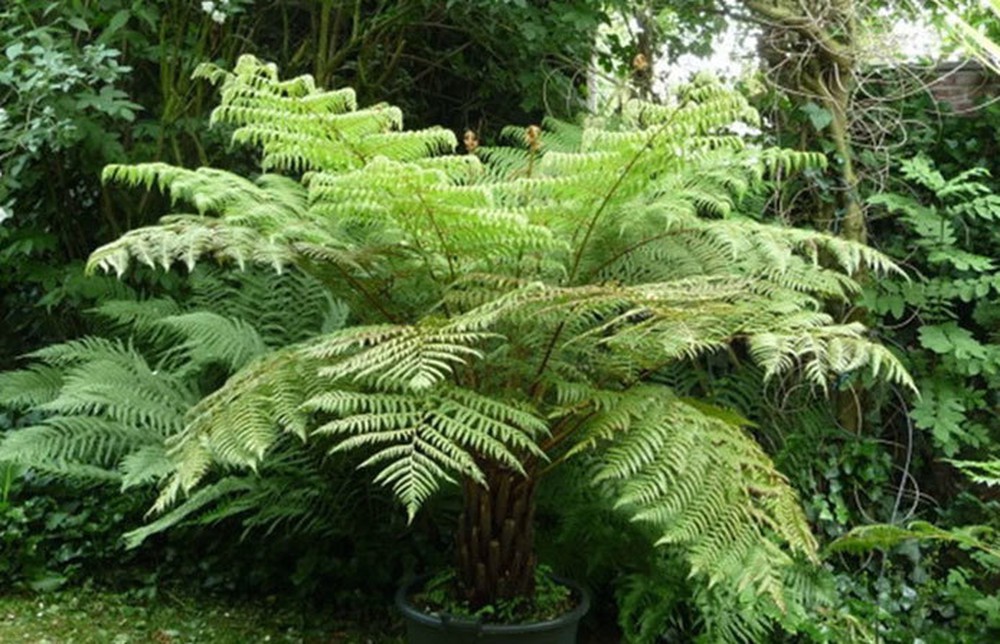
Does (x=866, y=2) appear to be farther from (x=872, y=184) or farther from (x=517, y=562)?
(x=517, y=562)

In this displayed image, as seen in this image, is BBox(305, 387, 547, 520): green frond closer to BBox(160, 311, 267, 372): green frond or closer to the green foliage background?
the green foliage background

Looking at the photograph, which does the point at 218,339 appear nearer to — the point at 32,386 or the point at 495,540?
the point at 32,386

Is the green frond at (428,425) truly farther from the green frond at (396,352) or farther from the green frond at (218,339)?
the green frond at (218,339)

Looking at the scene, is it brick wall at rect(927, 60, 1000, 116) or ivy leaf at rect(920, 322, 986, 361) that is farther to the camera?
brick wall at rect(927, 60, 1000, 116)

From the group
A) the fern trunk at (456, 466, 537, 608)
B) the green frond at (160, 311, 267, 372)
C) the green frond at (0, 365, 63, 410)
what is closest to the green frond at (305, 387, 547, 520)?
the fern trunk at (456, 466, 537, 608)

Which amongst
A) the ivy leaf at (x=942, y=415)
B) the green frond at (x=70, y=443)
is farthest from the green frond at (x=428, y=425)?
the ivy leaf at (x=942, y=415)

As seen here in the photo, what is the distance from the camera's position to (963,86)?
323 centimetres

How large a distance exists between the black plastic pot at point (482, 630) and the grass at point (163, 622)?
0.52 m

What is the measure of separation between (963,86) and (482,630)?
232cm

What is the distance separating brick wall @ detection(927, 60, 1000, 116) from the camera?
3186 mm

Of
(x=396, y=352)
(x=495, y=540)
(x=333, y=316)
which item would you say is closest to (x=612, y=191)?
(x=396, y=352)

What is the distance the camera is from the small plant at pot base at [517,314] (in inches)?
73.7

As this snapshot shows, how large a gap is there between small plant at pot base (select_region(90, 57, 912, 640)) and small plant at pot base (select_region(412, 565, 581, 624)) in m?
0.02

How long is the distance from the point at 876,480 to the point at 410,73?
2.19 meters
